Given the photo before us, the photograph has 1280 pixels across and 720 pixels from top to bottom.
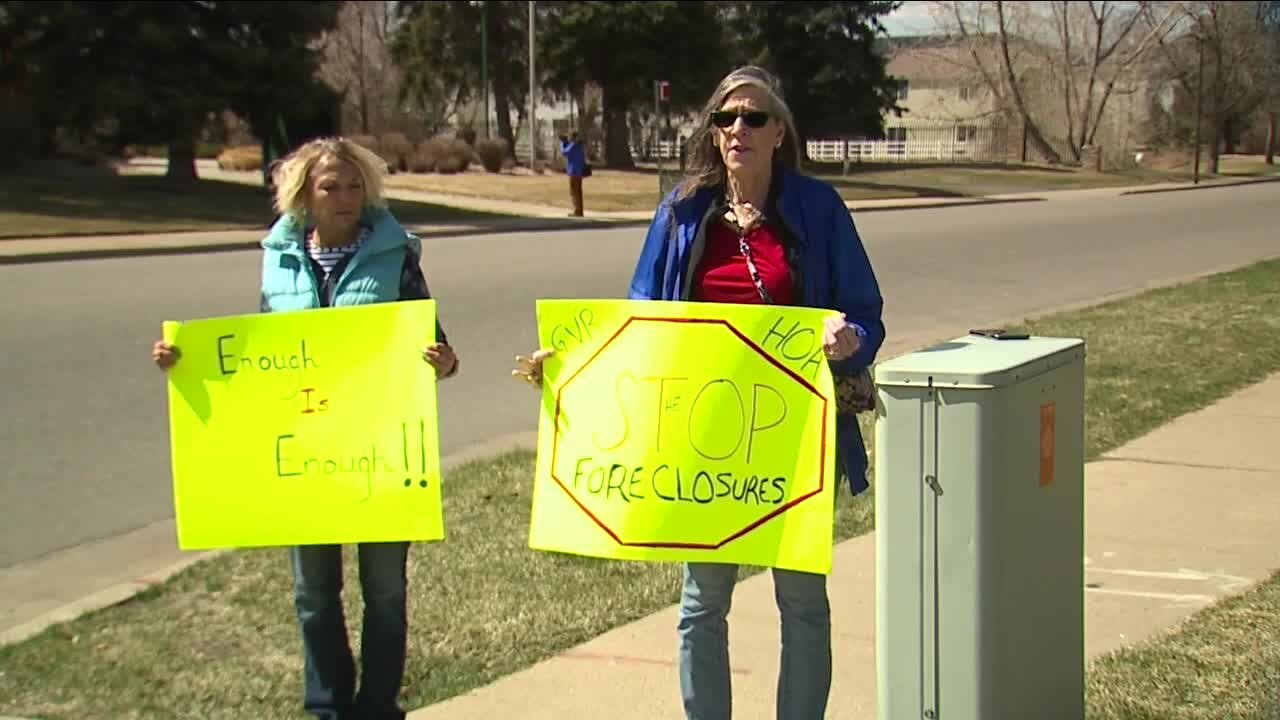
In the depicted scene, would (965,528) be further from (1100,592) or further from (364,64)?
(364,64)

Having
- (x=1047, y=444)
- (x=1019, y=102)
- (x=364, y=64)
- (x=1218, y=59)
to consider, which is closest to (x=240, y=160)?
(x=364, y=64)

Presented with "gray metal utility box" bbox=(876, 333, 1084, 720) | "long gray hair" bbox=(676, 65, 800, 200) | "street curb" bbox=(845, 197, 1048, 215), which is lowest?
"street curb" bbox=(845, 197, 1048, 215)

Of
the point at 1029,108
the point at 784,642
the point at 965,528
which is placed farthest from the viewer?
the point at 1029,108

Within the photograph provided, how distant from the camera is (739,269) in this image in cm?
383

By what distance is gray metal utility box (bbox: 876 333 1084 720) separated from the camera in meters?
3.47

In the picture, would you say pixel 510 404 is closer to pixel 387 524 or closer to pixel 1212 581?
pixel 1212 581

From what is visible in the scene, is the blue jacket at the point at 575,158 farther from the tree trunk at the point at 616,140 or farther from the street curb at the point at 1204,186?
the tree trunk at the point at 616,140

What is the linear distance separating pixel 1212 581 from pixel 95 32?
27.3m

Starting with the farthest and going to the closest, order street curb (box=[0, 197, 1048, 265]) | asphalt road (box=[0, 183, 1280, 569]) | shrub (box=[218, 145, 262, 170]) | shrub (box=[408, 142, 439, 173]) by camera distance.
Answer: shrub (box=[218, 145, 262, 170]) → shrub (box=[408, 142, 439, 173]) → street curb (box=[0, 197, 1048, 265]) → asphalt road (box=[0, 183, 1280, 569])

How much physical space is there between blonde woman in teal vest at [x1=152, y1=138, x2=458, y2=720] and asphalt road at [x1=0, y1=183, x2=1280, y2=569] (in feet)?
10.2

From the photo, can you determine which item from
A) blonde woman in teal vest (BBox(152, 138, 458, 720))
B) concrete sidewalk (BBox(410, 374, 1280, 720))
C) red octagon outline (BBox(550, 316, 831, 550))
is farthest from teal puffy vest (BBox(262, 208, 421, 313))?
concrete sidewalk (BBox(410, 374, 1280, 720))

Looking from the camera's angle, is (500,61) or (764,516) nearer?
(764,516)

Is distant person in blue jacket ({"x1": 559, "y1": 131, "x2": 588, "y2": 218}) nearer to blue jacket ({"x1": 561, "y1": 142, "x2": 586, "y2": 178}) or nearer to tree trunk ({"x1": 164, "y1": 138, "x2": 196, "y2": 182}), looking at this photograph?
blue jacket ({"x1": 561, "y1": 142, "x2": 586, "y2": 178})

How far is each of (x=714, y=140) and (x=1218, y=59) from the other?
6092 centimetres
